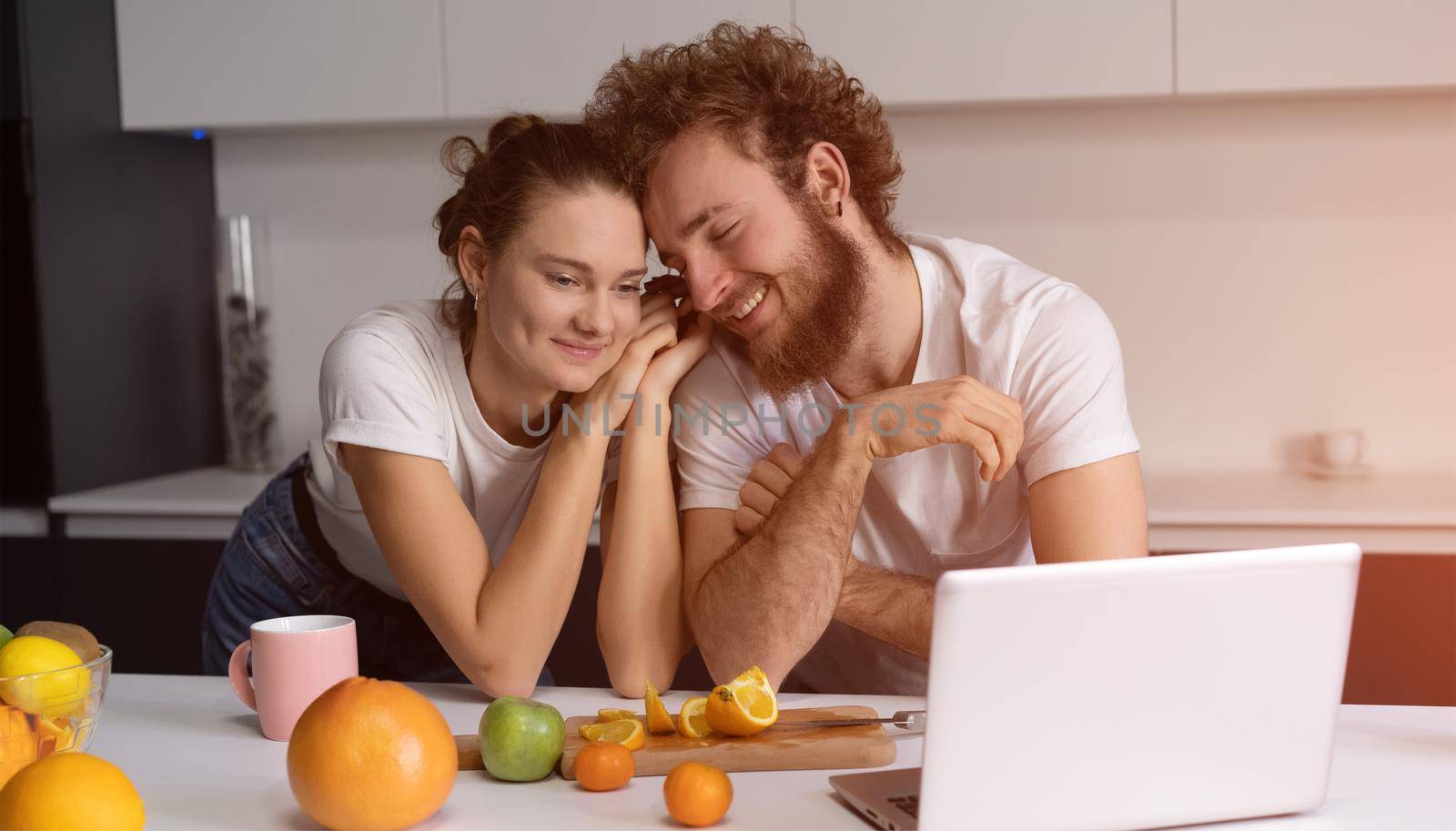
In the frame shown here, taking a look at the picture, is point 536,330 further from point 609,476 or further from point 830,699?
point 830,699

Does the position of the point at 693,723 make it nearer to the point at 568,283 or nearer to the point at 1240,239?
the point at 568,283

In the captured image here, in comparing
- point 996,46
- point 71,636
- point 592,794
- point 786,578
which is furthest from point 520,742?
point 996,46

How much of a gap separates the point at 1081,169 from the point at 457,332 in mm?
1764

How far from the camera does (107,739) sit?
1219mm

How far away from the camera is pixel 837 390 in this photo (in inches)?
71.0

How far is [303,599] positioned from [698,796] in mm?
1169

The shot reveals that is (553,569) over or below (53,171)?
below

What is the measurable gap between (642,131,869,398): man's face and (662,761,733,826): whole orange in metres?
0.79

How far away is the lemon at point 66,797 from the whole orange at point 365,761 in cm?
12

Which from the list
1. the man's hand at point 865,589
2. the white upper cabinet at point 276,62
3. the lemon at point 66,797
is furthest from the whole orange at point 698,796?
the white upper cabinet at point 276,62

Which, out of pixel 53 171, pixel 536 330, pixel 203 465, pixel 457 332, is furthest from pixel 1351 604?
pixel 203 465

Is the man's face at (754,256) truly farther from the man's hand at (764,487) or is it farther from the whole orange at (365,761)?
the whole orange at (365,761)

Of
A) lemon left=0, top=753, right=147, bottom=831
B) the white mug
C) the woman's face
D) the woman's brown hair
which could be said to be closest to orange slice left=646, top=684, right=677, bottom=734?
lemon left=0, top=753, right=147, bottom=831

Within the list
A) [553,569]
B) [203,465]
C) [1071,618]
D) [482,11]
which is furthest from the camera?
[203,465]
